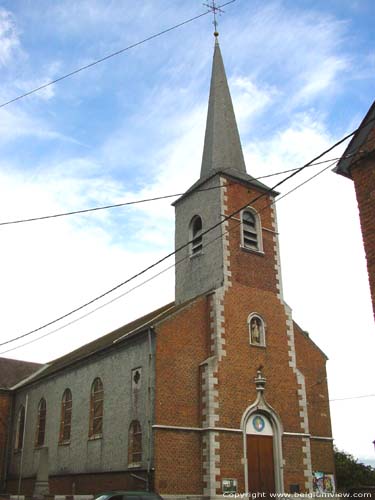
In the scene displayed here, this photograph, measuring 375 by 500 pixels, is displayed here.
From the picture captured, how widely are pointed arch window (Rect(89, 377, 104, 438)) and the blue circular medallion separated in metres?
6.41

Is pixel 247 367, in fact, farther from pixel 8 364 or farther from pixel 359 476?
pixel 8 364

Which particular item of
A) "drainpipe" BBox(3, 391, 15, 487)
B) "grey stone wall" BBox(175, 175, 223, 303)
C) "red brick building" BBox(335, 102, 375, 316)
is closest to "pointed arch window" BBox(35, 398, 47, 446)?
"drainpipe" BBox(3, 391, 15, 487)

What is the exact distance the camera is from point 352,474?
28078mm

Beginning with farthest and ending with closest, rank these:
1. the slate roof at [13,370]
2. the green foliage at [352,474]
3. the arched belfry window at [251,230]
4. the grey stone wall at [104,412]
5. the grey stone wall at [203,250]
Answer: the slate roof at [13,370], the green foliage at [352,474], the arched belfry window at [251,230], the grey stone wall at [203,250], the grey stone wall at [104,412]

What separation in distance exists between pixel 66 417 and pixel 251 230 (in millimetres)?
12548

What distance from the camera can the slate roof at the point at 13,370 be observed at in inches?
1396

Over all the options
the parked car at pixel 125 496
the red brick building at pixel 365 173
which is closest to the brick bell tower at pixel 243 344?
the parked car at pixel 125 496

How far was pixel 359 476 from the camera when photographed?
91.2ft

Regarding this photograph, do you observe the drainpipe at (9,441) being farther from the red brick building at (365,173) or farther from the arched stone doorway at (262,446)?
the red brick building at (365,173)

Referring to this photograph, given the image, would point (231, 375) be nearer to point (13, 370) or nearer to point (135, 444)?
point (135, 444)

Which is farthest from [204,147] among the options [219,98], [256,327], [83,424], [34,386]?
[34,386]

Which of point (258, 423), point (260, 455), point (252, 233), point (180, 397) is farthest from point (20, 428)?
point (252, 233)

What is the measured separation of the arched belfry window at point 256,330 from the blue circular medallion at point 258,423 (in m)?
2.84

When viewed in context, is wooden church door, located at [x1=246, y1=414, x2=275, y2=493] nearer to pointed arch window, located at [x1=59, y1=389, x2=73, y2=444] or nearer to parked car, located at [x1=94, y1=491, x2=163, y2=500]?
parked car, located at [x1=94, y1=491, x2=163, y2=500]
